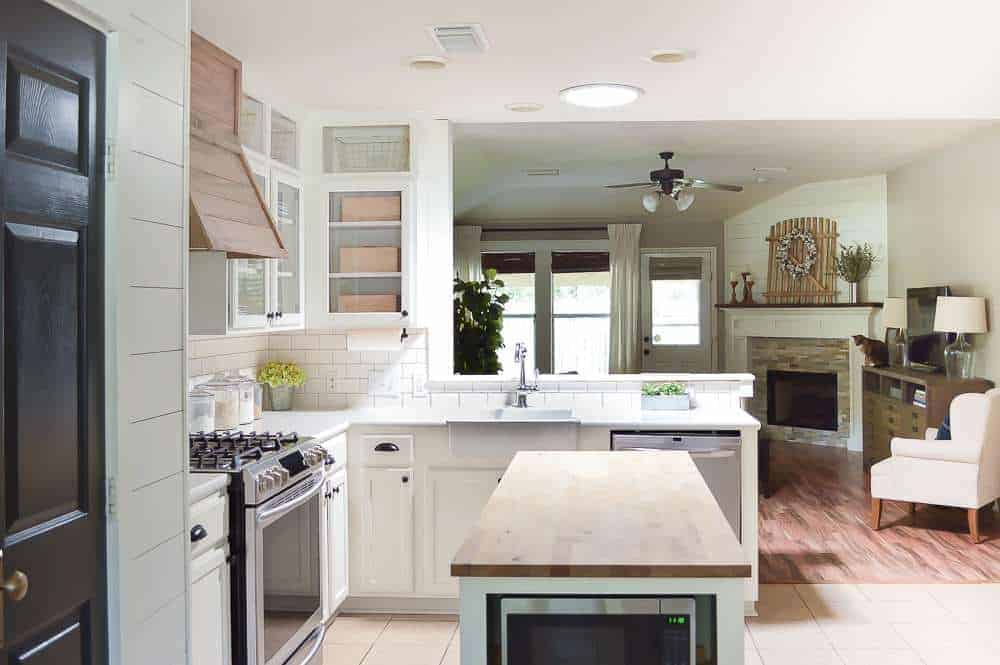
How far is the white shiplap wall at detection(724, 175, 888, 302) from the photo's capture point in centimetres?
894

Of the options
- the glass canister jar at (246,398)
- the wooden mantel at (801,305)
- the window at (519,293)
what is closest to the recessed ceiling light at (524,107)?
the glass canister jar at (246,398)

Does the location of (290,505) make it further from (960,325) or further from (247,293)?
(960,325)

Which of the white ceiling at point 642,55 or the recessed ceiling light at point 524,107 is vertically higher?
the recessed ceiling light at point 524,107

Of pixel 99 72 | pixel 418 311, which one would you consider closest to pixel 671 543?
pixel 99 72

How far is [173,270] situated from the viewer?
2.42m

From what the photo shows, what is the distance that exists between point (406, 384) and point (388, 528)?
2.86 feet

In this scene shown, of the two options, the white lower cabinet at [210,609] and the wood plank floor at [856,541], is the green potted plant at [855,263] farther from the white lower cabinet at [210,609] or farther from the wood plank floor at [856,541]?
the white lower cabinet at [210,609]

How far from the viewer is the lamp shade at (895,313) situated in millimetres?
7965

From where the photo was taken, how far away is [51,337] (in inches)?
75.0

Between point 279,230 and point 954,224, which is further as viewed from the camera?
point 954,224

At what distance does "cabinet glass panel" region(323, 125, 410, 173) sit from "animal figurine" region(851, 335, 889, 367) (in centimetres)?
517

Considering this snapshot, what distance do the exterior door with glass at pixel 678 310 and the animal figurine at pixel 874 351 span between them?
2631mm

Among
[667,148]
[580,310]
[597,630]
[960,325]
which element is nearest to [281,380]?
[597,630]

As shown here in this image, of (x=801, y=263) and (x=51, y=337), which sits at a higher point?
(x=801, y=263)
